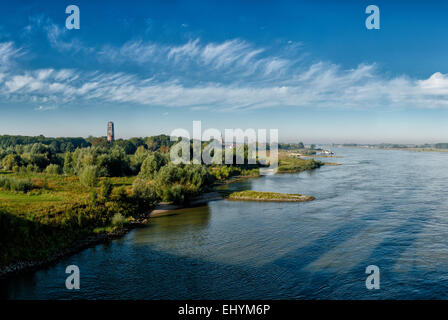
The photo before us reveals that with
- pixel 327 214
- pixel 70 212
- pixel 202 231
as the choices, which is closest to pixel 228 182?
pixel 327 214

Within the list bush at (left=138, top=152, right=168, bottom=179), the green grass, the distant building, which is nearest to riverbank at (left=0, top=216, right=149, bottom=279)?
the green grass

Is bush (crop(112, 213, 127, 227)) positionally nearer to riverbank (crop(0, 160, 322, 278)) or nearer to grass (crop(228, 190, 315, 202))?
riverbank (crop(0, 160, 322, 278))

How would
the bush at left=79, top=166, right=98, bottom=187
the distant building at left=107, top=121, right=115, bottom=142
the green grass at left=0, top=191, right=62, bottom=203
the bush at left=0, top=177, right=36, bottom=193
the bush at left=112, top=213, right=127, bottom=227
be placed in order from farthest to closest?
1. the distant building at left=107, top=121, right=115, bottom=142
2. the bush at left=79, top=166, right=98, bottom=187
3. the bush at left=0, top=177, right=36, bottom=193
4. the bush at left=112, top=213, right=127, bottom=227
5. the green grass at left=0, top=191, right=62, bottom=203

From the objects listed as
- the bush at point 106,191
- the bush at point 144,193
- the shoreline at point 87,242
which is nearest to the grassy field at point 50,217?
the bush at point 106,191

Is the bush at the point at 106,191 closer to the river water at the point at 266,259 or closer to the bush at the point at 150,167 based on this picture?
the river water at the point at 266,259

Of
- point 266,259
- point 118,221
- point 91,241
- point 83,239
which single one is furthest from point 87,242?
point 266,259

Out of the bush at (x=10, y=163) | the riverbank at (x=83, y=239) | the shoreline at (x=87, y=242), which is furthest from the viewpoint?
the bush at (x=10, y=163)

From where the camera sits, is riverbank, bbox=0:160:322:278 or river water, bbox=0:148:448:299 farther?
riverbank, bbox=0:160:322:278
